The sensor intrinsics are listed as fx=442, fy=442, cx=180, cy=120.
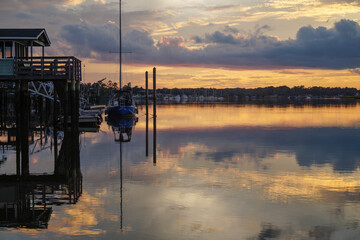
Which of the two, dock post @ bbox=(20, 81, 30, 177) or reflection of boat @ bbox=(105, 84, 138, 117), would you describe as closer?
dock post @ bbox=(20, 81, 30, 177)

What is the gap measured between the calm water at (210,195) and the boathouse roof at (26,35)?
1613cm

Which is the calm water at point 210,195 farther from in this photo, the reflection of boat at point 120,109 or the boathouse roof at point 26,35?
the reflection of boat at point 120,109

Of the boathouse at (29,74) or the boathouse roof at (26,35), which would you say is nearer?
the boathouse at (29,74)

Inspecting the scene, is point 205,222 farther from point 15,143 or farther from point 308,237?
point 15,143

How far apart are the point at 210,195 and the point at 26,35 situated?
2966cm

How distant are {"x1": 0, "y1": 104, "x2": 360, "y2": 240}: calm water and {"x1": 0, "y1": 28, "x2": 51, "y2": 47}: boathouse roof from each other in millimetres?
16126

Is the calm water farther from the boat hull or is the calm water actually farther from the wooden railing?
the boat hull

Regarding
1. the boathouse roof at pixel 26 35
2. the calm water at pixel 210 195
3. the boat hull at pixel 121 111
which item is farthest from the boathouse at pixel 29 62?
the boat hull at pixel 121 111

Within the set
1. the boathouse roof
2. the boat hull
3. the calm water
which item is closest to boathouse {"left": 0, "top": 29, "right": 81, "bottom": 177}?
the boathouse roof

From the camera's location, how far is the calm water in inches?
414

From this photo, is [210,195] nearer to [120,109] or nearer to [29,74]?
[29,74]

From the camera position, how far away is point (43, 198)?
1382 cm

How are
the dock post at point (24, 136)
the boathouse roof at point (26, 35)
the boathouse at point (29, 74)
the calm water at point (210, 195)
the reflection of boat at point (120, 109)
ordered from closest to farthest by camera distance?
the calm water at point (210, 195), the dock post at point (24, 136), the boathouse at point (29, 74), the boathouse roof at point (26, 35), the reflection of boat at point (120, 109)

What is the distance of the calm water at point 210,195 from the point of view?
34.5 ft
